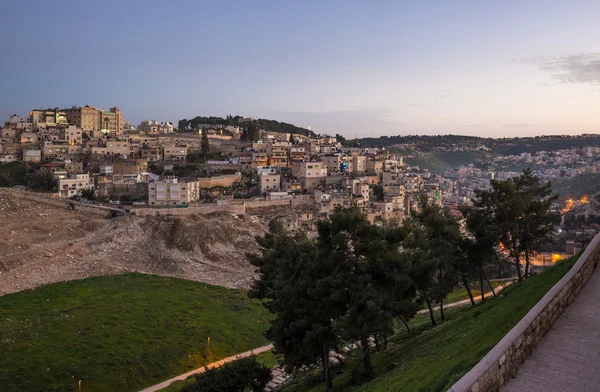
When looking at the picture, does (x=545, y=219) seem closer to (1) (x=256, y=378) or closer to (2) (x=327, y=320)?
(2) (x=327, y=320)

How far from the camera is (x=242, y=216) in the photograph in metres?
53.4

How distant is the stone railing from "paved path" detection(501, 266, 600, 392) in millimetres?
132

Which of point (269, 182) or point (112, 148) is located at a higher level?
point (112, 148)

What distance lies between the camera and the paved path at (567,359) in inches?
270

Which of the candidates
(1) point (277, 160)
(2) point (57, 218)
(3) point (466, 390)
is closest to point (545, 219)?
(3) point (466, 390)

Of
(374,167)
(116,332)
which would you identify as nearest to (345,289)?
(116,332)

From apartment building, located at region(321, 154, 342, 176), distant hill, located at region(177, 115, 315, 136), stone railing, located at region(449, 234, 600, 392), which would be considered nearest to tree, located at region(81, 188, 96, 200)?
apartment building, located at region(321, 154, 342, 176)

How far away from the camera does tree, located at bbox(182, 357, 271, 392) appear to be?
15734 mm

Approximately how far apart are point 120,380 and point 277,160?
55.8 metres

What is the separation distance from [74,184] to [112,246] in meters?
19.5

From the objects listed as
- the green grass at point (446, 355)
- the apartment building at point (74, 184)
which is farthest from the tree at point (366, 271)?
the apartment building at point (74, 184)

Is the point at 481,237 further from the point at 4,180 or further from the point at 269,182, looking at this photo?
the point at 4,180

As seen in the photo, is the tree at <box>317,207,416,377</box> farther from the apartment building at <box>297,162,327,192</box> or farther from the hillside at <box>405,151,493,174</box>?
the hillside at <box>405,151,493,174</box>

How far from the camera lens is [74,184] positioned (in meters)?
56.2
